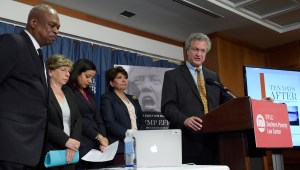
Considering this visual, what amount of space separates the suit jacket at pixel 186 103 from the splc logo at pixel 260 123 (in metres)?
0.48

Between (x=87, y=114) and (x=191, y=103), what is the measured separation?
1.14m

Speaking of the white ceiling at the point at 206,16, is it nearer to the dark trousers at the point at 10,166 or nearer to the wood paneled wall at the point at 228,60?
the wood paneled wall at the point at 228,60

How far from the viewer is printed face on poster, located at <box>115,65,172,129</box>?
4.20 meters

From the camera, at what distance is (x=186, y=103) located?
2096 mm

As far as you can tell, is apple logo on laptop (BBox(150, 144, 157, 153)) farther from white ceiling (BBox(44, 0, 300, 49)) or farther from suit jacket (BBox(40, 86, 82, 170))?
white ceiling (BBox(44, 0, 300, 49))

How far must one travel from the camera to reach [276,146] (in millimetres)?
1614

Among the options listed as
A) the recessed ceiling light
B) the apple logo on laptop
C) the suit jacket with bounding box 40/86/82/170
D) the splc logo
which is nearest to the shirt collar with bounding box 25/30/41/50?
the suit jacket with bounding box 40/86/82/170

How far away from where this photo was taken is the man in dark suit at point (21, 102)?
4.71 ft

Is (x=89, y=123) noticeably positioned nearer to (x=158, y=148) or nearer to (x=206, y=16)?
(x=158, y=148)

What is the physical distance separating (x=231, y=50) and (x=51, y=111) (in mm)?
3744

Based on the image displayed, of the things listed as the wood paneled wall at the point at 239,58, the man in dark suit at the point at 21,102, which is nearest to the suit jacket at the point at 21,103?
the man in dark suit at the point at 21,102

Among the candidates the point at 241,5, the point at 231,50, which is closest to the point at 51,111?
the point at 241,5

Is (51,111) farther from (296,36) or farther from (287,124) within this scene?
(296,36)

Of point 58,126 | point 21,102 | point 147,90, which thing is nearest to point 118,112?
point 58,126
